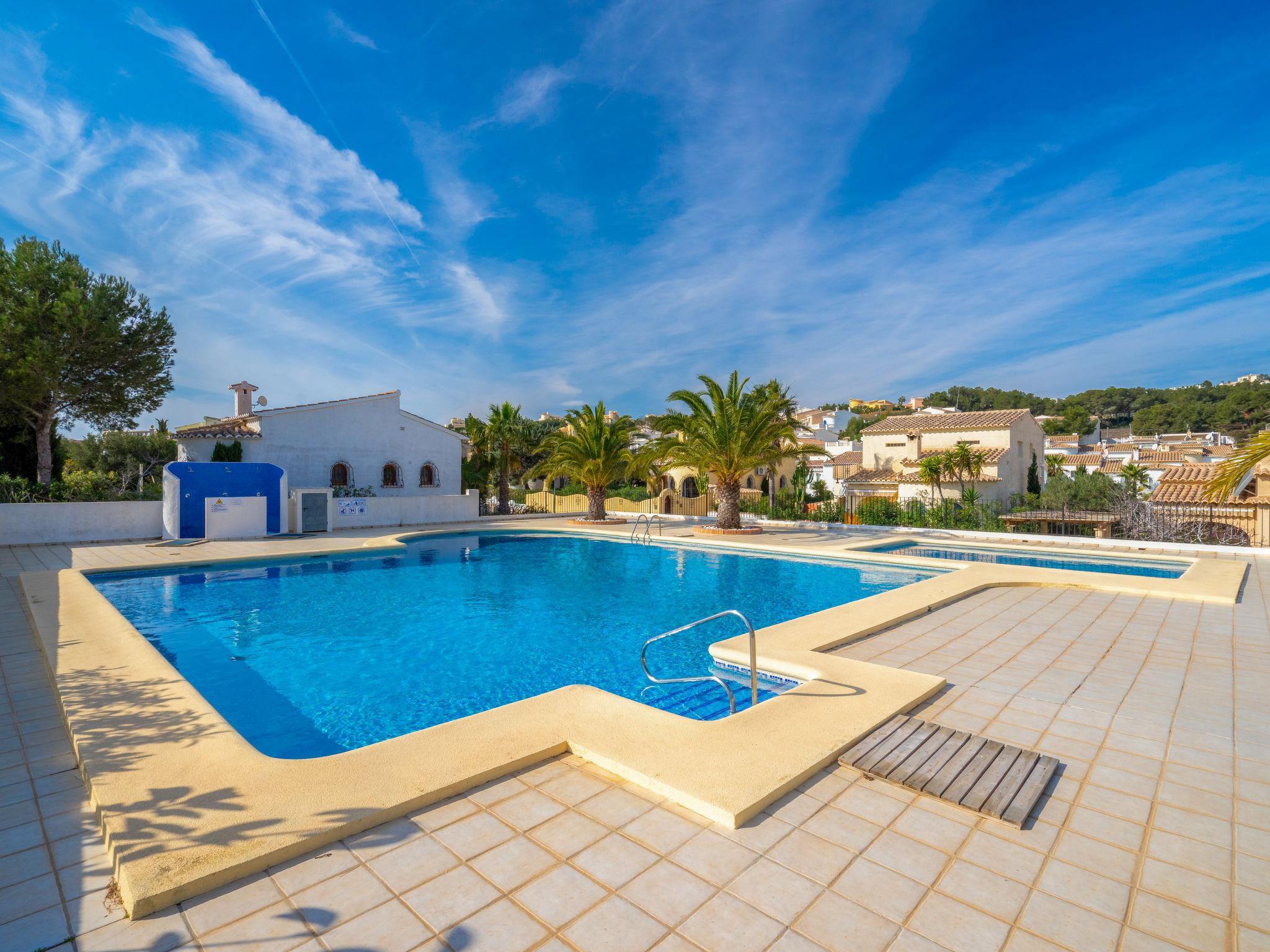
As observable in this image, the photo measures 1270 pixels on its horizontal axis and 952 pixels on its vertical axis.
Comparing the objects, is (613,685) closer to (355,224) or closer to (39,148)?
(355,224)

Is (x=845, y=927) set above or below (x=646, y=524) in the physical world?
below

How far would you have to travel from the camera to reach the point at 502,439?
2736 cm

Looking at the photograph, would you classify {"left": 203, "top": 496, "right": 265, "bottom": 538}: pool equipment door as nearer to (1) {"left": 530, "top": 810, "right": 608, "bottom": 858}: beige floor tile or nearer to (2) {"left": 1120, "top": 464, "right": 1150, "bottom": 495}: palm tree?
(1) {"left": 530, "top": 810, "right": 608, "bottom": 858}: beige floor tile

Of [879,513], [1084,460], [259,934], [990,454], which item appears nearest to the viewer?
[259,934]

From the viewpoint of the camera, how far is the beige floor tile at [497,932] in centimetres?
226

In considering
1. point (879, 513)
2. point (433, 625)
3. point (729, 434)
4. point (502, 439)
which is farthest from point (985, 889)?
point (502, 439)

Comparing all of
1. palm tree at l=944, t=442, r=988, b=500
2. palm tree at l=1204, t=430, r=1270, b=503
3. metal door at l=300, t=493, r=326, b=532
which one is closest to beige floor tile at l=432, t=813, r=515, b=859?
palm tree at l=1204, t=430, r=1270, b=503

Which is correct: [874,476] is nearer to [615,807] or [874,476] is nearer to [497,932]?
[615,807]

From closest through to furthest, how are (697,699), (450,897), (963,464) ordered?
(450,897) < (697,699) < (963,464)

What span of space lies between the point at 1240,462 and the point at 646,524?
58.1 ft

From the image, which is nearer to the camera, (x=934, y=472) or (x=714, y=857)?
(x=714, y=857)

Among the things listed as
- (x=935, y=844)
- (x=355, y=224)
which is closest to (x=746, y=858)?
(x=935, y=844)

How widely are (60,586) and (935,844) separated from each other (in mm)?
13309

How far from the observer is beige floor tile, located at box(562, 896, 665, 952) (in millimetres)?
2271
